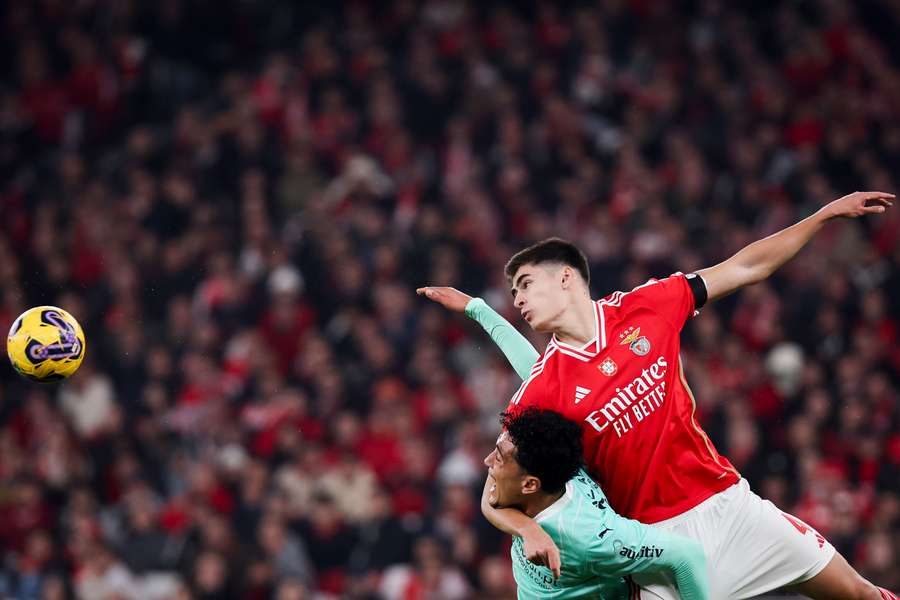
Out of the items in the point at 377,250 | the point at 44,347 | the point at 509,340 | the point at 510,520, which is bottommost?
the point at 510,520

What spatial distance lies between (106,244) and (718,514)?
10.1 meters

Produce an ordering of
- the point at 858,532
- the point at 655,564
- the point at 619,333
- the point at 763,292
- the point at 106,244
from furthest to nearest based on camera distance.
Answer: the point at 106,244, the point at 763,292, the point at 858,532, the point at 619,333, the point at 655,564

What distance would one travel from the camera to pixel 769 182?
13.5 meters

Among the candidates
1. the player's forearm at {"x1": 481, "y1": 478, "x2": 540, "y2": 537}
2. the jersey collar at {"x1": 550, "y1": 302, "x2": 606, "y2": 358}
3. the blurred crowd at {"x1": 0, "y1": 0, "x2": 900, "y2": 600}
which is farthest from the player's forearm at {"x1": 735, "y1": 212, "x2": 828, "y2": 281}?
the blurred crowd at {"x1": 0, "y1": 0, "x2": 900, "y2": 600}

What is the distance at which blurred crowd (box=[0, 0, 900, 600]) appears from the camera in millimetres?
10875

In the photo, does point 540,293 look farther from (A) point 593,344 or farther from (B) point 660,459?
(B) point 660,459

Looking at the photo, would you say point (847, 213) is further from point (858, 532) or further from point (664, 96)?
point (664, 96)

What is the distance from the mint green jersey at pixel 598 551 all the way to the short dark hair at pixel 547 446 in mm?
80

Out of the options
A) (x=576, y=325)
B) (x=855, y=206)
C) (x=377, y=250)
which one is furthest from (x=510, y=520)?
(x=377, y=250)

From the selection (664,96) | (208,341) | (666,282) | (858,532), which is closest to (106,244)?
(208,341)

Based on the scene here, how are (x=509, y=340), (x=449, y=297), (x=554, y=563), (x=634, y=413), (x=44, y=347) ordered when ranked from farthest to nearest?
1. (x=44, y=347)
2. (x=449, y=297)
3. (x=509, y=340)
4. (x=634, y=413)
5. (x=554, y=563)

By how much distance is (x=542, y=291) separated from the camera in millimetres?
5648

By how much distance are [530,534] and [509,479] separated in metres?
0.34

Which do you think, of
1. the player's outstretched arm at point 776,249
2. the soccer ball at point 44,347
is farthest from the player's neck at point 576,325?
the soccer ball at point 44,347
